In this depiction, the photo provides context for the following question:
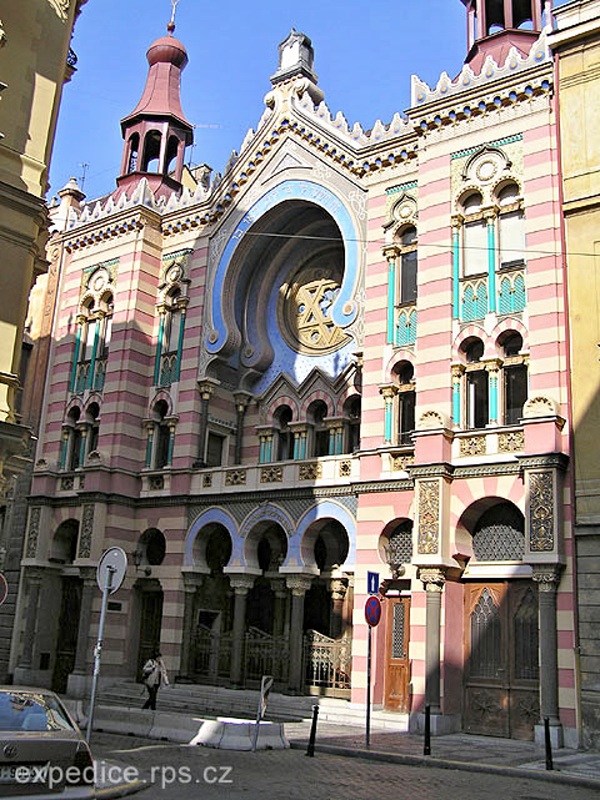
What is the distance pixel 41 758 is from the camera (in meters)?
8.51

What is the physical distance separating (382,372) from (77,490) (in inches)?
475

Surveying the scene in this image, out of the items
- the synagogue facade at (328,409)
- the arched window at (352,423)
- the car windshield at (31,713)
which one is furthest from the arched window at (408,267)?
the car windshield at (31,713)

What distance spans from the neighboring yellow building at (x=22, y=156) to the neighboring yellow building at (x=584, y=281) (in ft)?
39.1

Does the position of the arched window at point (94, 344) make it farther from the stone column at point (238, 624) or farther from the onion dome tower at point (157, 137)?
the stone column at point (238, 624)

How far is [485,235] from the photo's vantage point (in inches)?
928

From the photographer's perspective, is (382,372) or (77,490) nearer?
(382,372)

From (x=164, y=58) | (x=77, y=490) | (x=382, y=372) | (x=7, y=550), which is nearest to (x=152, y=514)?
(x=77, y=490)

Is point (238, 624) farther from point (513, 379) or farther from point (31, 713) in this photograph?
point (31, 713)

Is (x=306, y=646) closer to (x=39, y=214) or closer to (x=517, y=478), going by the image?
(x=517, y=478)

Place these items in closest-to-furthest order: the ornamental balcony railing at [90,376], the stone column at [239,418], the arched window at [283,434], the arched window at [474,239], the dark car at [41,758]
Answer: the dark car at [41,758], the arched window at [474,239], the arched window at [283,434], the stone column at [239,418], the ornamental balcony railing at [90,376]

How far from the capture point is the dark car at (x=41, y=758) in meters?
8.35

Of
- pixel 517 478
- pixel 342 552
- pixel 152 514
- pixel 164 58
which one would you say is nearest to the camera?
pixel 517 478

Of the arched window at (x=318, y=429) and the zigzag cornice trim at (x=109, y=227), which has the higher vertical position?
the zigzag cornice trim at (x=109, y=227)

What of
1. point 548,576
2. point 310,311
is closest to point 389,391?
point 310,311
